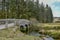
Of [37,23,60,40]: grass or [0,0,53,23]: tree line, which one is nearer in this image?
[37,23,60,40]: grass

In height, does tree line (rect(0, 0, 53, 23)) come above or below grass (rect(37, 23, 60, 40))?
above

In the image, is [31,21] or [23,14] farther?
[23,14]

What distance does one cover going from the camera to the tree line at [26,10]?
888 centimetres

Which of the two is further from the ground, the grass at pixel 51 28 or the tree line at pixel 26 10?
the tree line at pixel 26 10

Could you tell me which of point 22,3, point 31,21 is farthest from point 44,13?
point 22,3

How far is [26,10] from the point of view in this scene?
956 centimetres

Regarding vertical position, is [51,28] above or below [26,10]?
below

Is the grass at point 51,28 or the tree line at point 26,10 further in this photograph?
the tree line at point 26,10

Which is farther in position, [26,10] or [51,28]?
[26,10]

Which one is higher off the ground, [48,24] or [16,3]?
[16,3]

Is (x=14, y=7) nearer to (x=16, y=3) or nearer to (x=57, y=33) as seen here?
(x=16, y=3)

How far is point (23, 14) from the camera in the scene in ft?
30.2

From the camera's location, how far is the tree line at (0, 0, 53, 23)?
29.1ft

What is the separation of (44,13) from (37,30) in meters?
1.12
